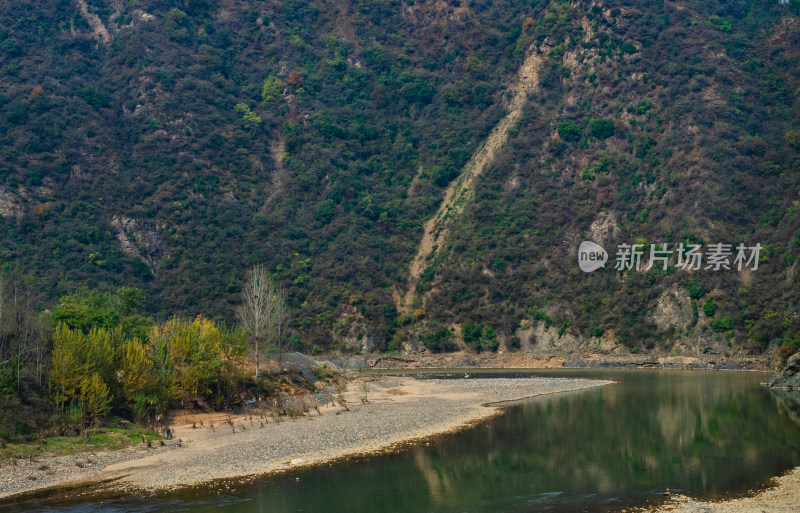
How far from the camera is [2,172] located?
106188 millimetres

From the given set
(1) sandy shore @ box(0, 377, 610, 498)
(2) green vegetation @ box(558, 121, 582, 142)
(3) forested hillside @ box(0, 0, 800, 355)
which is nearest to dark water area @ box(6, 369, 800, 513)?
(1) sandy shore @ box(0, 377, 610, 498)

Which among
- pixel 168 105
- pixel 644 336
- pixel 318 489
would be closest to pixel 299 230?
pixel 168 105

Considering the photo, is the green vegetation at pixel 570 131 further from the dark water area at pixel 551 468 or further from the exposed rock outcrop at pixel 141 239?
the dark water area at pixel 551 468

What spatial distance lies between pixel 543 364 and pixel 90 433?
230ft

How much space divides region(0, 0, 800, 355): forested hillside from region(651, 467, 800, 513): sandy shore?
5670 centimetres

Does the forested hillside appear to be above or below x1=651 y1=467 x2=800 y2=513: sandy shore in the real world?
above

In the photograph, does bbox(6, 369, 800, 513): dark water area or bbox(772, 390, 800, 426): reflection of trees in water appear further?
bbox(772, 390, 800, 426): reflection of trees in water

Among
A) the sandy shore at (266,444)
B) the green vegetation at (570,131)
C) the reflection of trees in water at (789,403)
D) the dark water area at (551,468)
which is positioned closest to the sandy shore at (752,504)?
the dark water area at (551,468)

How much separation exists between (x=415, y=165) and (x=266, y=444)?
106941mm

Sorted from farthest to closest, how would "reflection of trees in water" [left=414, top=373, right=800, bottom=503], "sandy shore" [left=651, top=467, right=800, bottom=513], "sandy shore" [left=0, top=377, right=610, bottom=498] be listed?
1. "sandy shore" [left=0, top=377, right=610, bottom=498]
2. "reflection of trees in water" [left=414, top=373, right=800, bottom=503]
3. "sandy shore" [left=651, top=467, right=800, bottom=513]

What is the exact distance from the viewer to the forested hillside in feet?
333

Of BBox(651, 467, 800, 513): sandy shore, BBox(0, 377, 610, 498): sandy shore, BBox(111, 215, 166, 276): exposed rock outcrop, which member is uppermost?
BBox(111, 215, 166, 276): exposed rock outcrop

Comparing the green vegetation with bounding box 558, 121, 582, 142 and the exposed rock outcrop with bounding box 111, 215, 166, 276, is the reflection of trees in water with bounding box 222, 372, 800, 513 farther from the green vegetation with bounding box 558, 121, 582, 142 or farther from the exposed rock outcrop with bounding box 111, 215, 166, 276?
the green vegetation with bounding box 558, 121, 582, 142

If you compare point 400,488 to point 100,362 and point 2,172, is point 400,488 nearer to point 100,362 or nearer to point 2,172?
point 100,362
